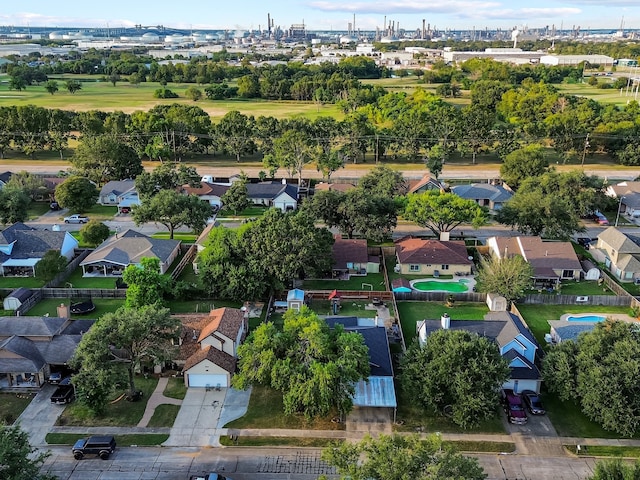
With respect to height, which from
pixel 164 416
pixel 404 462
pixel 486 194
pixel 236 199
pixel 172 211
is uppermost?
pixel 404 462

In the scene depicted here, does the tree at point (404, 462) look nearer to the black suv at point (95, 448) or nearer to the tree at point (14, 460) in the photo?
the tree at point (14, 460)

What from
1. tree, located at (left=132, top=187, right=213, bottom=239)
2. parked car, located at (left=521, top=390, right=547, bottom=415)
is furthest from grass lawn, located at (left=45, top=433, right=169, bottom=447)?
tree, located at (left=132, top=187, right=213, bottom=239)

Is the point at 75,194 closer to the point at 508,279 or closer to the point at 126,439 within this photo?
the point at 126,439

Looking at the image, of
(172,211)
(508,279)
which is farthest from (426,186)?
(172,211)

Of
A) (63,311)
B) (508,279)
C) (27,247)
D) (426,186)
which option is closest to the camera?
(63,311)

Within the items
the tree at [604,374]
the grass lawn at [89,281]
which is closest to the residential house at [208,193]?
the grass lawn at [89,281]

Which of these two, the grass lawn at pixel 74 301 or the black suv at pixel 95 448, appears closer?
the black suv at pixel 95 448

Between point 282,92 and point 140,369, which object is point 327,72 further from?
point 140,369
